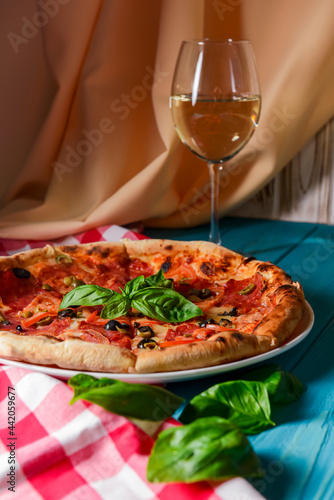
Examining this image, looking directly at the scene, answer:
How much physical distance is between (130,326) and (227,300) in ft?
1.09

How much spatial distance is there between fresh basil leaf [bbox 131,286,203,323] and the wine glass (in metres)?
0.78

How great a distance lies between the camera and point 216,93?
7.13ft

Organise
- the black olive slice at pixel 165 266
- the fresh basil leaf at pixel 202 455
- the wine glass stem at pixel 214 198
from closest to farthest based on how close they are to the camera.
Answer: the fresh basil leaf at pixel 202 455, the black olive slice at pixel 165 266, the wine glass stem at pixel 214 198

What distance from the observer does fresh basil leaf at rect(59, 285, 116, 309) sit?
1.66m

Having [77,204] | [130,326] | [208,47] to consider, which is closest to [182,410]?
[130,326]

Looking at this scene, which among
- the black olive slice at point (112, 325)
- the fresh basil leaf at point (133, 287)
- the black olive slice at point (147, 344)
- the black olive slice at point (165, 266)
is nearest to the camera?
the black olive slice at point (147, 344)

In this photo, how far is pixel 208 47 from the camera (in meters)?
2.14

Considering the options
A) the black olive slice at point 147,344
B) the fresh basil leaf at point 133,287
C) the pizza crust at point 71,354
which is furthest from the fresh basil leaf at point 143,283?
the pizza crust at point 71,354

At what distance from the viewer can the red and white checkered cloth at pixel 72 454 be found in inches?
42.9

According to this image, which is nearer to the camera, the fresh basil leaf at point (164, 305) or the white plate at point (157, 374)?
the white plate at point (157, 374)

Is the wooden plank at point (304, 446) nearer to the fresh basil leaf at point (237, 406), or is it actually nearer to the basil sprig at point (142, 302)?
the fresh basil leaf at point (237, 406)

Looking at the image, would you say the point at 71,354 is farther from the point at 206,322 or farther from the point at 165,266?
the point at 165,266

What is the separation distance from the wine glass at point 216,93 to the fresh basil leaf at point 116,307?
0.82 metres

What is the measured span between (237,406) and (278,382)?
4.5 inches
